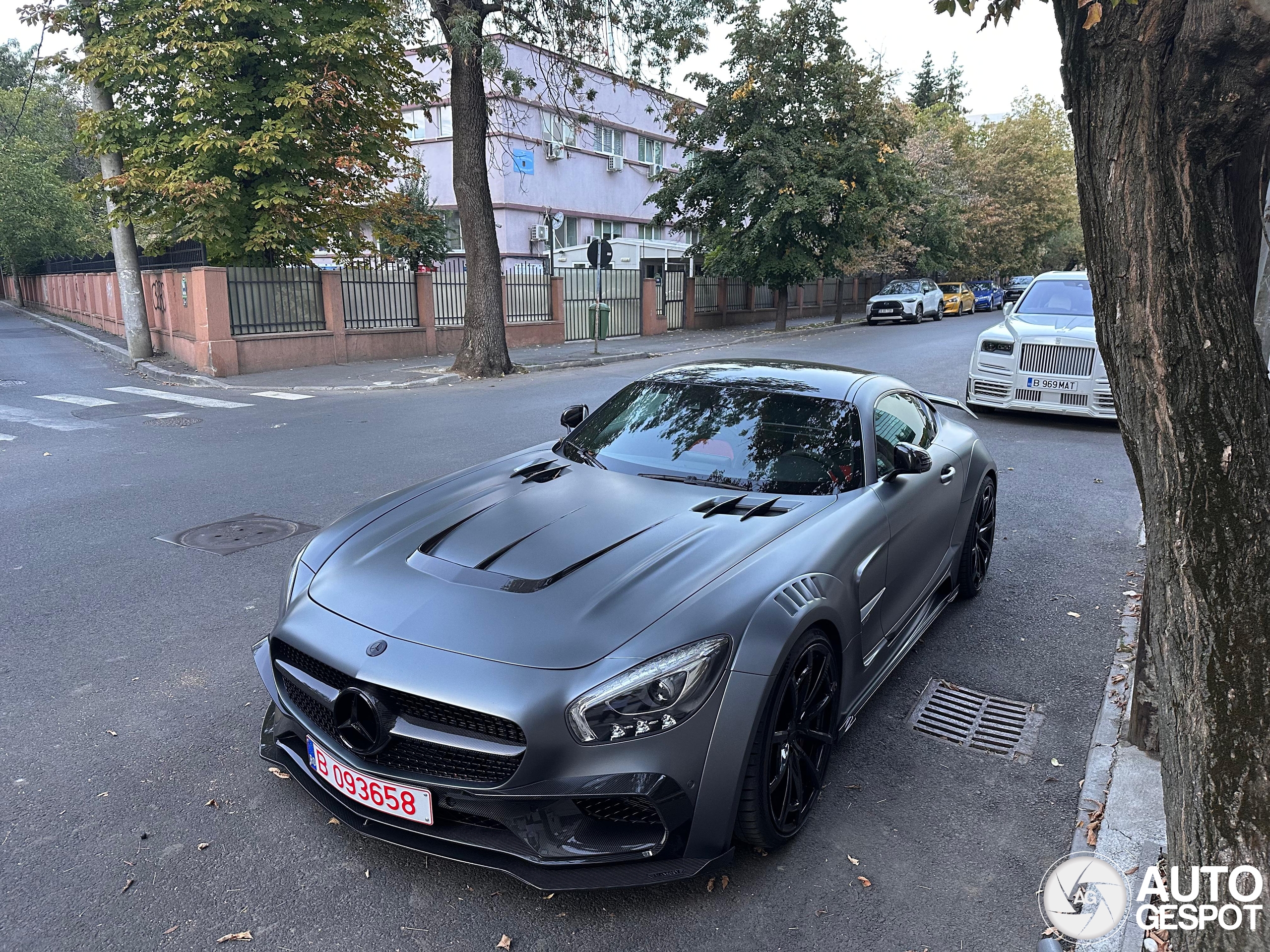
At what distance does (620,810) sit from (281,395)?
43.5 feet

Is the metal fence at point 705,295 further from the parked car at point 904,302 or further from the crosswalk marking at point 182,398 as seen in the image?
the crosswalk marking at point 182,398

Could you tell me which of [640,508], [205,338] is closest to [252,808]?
[640,508]

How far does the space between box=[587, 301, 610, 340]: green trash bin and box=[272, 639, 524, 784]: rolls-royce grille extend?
944 inches

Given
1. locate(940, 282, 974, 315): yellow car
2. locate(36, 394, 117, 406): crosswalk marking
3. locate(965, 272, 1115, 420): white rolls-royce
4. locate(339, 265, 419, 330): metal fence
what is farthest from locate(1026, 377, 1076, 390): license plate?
locate(940, 282, 974, 315): yellow car

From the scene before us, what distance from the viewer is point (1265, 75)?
2.23m

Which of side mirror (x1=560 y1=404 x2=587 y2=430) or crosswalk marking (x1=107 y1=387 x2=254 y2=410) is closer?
side mirror (x1=560 y1=404 x2=587 y2=430)

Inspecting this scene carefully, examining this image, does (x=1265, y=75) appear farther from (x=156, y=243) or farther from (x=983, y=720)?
(x=156, y=243)

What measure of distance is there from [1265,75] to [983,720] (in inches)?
106

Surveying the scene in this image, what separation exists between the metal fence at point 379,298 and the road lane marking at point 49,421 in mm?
7737

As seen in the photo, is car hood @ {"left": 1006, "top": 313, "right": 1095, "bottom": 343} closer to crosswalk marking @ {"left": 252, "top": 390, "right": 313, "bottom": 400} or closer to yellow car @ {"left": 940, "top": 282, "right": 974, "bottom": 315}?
crosswalk marking @ {"left": 252, "top": 390, "right": 313, "bottom": 400}

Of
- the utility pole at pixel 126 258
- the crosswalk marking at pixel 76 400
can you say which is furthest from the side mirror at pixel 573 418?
the utility pole at pixel 126 258

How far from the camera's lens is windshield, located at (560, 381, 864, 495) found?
12.7 feet

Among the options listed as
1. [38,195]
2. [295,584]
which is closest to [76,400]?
[295,584]

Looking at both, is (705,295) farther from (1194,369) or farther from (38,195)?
(38,195)
